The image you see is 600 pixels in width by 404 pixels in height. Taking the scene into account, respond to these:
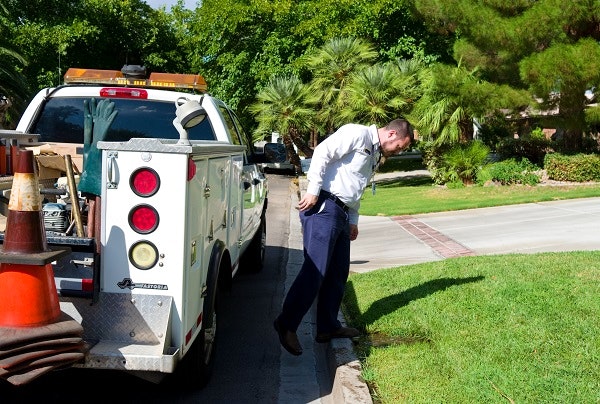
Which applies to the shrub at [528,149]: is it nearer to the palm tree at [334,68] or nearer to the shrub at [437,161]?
the shrub at [437,161]

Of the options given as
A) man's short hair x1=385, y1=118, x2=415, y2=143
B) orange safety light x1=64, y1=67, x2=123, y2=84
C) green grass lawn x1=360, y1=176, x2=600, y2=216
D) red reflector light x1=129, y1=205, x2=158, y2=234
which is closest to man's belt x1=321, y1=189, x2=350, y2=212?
man's short hair x1=385, y1=118, x2=415, y2=143

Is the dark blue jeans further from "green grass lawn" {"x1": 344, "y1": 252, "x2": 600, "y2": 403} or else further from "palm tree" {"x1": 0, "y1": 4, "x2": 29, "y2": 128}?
"palm tree" {"x1": 0, "y1": 4, "x2": 29, "y2": 128}

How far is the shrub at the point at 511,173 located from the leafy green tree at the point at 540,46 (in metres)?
1.48

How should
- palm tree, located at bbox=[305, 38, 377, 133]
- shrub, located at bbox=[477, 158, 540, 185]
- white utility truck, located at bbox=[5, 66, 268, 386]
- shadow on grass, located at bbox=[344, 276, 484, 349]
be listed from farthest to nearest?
palm tree, located at bbox=[305, 38, 377, 133], shrub, located at bbox=[477, 158, 540, 185], shadow on grass, located at bbox=[344, 276, 484, 349], white utility truck, located at bbox=[5, 66, 268, 386]

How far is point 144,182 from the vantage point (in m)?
4.25

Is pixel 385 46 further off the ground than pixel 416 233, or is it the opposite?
pixel 385 46

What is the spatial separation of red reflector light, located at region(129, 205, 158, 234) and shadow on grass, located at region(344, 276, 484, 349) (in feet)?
8.18

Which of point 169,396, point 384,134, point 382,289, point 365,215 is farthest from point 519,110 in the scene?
point 169,396

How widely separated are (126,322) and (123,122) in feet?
10.8

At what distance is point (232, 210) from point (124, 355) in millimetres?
2399

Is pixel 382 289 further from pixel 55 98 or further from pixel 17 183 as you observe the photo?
pixel 17 183

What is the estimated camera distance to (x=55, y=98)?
7406mm

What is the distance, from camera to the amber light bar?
7.79 meters

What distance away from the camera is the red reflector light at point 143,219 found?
4268mm
